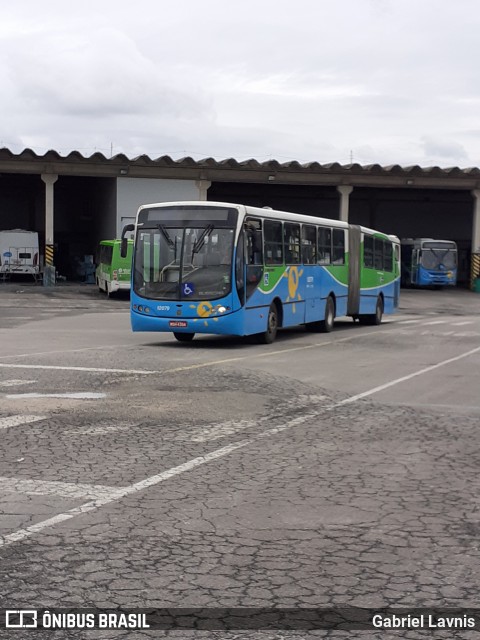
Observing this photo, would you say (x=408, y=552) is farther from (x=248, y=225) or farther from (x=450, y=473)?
(x=248, y=225)

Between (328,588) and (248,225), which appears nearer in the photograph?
(328,588)

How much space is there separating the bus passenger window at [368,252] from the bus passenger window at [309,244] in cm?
443

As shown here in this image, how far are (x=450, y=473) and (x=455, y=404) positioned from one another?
4086mm

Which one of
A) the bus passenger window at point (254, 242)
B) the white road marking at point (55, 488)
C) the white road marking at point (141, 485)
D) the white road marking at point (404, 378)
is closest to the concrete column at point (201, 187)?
the bus passenger window at point (254, 242)

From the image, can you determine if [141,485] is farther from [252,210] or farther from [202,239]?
[252,210]

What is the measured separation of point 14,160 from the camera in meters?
47.6

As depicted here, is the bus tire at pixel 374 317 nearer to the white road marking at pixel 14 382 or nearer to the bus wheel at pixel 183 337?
the bus wheel at pixel 183 337

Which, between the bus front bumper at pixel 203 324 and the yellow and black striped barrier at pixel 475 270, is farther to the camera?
the yellow and black striped barrier at pixel 475 270

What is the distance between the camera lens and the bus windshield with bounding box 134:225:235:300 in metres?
19.4

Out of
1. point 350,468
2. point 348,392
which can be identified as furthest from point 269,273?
point 350,468

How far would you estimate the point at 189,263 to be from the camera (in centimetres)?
1950

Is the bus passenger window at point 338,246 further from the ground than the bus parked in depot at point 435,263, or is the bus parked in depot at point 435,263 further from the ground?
the bus passenger window at point 338,246

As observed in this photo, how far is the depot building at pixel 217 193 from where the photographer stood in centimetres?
4881

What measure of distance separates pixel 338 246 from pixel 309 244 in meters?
2.55
